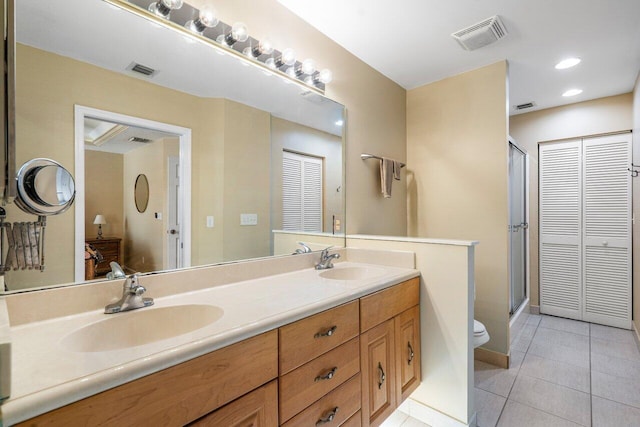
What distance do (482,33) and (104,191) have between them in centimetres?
238

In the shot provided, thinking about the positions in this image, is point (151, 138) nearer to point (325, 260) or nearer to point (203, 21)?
point (203, 21)

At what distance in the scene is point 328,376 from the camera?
3.87ft

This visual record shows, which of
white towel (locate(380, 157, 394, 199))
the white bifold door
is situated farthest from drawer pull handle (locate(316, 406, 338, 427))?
the white bifold door

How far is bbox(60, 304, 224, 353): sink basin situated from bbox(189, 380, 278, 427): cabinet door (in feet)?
0.95

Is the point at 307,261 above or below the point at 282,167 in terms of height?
below

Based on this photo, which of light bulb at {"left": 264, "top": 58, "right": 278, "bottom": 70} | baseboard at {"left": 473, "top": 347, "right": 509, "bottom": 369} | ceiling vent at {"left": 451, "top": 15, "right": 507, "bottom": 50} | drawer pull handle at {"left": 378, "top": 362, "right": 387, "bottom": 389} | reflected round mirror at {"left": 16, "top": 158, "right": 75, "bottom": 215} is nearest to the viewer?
reflected round mirror at {"left": 16, "top": 158, "right": 75, "bottom": 215}

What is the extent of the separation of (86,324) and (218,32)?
136 cm

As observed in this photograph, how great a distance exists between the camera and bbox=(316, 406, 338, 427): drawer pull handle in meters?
1.14

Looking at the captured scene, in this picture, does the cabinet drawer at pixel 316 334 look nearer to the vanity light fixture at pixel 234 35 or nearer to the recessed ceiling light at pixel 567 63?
the vanity light fixture at pixel 234 35

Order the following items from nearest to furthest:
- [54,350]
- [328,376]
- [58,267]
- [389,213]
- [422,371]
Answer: [54,350]
[58,267]
[328,376]
[422,371]
[389,213]

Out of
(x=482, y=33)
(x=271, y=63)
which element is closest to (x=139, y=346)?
(x=271, y=63)

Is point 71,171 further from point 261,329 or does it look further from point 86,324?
point 261,329

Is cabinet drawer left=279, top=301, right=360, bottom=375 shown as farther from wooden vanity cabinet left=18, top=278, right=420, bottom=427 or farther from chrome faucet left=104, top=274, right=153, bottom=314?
chrome faucet left=104, top=274, right=153, bottom=314

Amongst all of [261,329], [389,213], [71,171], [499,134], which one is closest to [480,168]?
[499,134]
